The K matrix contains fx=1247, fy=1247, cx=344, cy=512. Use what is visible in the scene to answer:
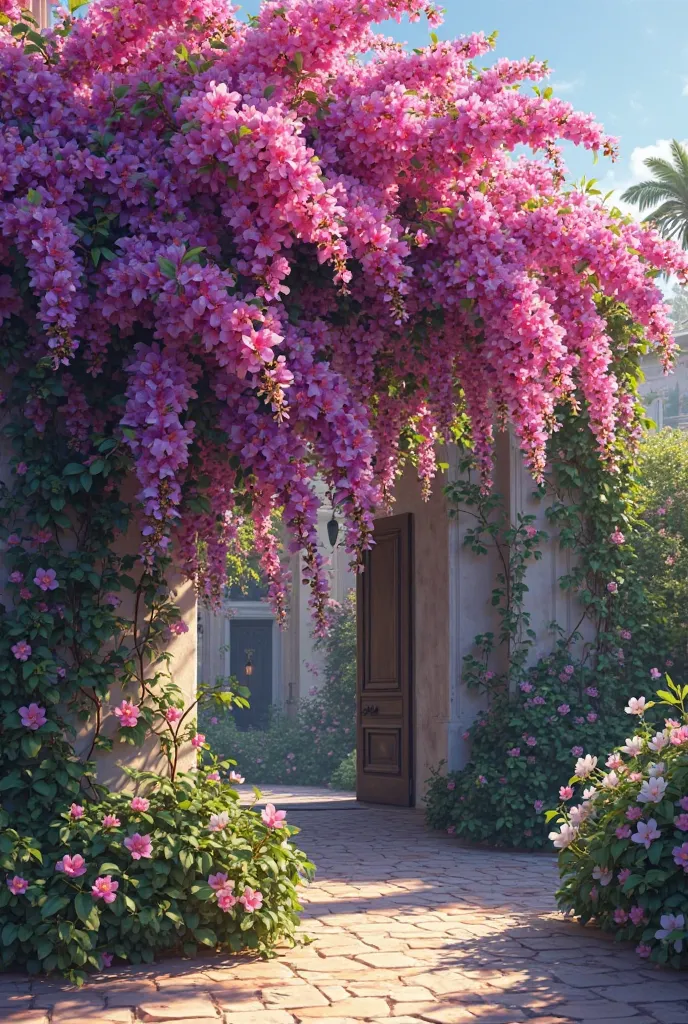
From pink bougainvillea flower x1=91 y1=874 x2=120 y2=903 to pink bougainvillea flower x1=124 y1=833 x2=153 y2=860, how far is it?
0.49 feet

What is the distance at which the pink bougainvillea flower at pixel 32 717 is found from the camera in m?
4.99

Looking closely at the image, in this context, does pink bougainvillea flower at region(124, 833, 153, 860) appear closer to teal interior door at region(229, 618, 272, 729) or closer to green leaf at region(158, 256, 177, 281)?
green leaf at region(158, 256, 177, 281)

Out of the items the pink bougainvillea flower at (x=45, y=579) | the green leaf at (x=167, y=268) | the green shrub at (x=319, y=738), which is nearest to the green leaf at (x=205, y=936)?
the pink bougainvillea flower at (x=45, y=579)

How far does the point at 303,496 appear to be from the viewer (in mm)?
4914

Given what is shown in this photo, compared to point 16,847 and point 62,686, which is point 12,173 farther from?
point 16,847

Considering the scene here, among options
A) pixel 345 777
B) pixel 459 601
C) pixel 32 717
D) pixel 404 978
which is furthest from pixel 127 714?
pixel 345 777

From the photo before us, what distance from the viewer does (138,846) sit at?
486 centimetres

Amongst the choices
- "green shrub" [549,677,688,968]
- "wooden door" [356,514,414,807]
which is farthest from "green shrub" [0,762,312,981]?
"wooden door" [356,514,414,807]

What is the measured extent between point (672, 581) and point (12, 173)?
257 inches

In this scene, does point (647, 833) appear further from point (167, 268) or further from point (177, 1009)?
point (167, 268)

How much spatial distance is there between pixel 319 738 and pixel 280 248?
12682mm

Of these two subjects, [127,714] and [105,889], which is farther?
[127,714]

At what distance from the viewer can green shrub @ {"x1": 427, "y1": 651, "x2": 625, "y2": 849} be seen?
8.62 m

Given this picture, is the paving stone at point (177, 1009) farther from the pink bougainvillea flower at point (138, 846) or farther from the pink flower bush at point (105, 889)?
the pink bougainvillea flower at point (138, 846)
